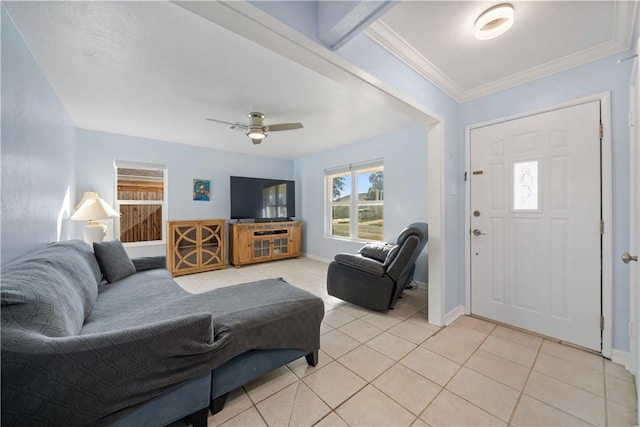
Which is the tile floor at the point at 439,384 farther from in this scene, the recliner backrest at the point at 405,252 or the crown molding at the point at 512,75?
the crown molding at the point at 512,75

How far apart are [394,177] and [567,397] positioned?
3.01 metres

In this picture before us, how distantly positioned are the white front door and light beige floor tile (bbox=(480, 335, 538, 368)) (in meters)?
0.34

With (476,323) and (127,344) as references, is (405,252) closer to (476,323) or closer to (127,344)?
(476,323)

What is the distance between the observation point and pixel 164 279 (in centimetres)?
232

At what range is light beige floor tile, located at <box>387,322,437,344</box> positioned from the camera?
2136 mm

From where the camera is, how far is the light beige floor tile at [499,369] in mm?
1611

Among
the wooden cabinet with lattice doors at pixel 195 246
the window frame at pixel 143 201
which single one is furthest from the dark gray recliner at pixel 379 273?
the window frame at pixel 143 201

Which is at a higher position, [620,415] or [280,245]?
[280,245]

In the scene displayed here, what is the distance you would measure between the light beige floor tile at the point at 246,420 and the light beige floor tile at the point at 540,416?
53.6 inches

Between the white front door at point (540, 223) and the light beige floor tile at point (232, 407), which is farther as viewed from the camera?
the white front door at point (540, 223)

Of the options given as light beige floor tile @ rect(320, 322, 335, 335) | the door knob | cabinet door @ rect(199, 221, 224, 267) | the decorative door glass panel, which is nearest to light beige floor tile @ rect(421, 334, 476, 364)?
light beige floor tile @ rect(320, 322, 335, 335)

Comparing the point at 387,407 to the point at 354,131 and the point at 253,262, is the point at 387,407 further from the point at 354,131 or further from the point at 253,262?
the point at 253,262

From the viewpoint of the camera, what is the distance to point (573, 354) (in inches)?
73.6

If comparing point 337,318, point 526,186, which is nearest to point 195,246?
point 337,318
